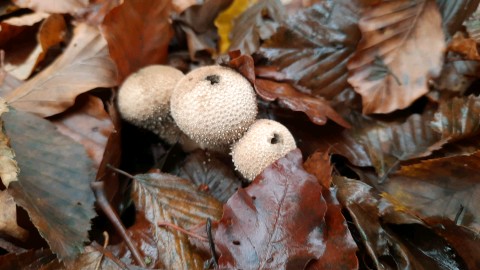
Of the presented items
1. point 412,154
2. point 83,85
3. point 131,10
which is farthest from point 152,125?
point 412,154

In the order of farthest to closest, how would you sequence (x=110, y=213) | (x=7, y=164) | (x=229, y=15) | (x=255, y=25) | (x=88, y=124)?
(x=229, y=15)
(x=255, y=25)
(x=88, y=124)
(x=110, y=213)
(x=7, y=164)

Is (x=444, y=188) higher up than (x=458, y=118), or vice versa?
(x=458, y=118)

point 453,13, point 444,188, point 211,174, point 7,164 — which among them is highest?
point 453,13

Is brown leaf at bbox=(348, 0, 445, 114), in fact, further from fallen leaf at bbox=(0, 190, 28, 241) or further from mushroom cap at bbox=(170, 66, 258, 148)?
fallen leaf at bbox=(0, 190, 28, 241)

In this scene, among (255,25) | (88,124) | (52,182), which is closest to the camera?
(52,182)

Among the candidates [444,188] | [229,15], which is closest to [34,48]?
[229,15]

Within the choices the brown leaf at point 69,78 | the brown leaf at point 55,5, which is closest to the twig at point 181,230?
the brown leaf at point 69,78

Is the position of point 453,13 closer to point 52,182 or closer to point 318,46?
point 318,46
